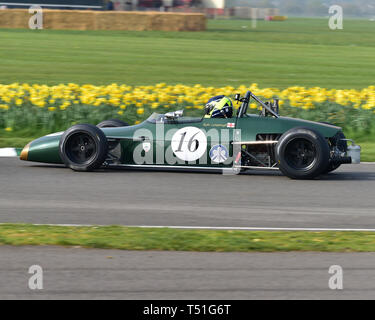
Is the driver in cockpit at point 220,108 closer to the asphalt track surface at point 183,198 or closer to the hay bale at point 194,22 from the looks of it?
the asphalt track surface at point 183,198

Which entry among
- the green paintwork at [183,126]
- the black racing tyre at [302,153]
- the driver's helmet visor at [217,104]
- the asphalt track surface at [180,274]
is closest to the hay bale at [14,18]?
the green paintwork at [183,126]

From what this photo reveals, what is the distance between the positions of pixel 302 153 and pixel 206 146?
137cm

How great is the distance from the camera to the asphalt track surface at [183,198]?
8.38 metres

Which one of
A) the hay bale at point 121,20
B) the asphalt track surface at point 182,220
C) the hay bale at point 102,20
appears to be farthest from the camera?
the hay bale at point 121,20

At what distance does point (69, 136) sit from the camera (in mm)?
10820

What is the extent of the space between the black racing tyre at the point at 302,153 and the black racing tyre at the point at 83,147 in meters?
2.54

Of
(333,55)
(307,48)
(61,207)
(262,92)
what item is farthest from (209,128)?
(307,48)

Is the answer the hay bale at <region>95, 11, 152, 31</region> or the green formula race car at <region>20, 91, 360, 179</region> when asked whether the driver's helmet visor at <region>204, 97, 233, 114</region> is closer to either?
the green formula race car at <region>20, 91, 360, 179</region>

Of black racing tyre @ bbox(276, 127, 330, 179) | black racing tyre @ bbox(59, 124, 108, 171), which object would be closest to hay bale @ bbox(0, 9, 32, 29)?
black racing tyre @ bbox(59, 124, 108, 171)

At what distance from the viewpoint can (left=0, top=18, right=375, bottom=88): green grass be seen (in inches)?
1008

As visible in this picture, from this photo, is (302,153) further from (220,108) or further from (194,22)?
(194,22)

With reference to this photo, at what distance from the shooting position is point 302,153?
34.7 feet

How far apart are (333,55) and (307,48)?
10.7 feet
